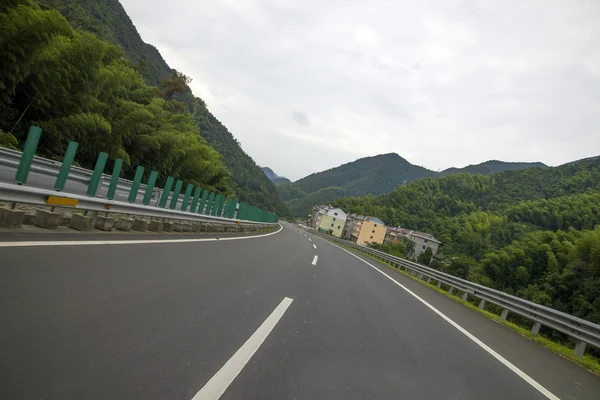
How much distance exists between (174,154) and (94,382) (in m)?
26.9

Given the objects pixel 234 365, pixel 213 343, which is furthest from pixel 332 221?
pixel 234 365

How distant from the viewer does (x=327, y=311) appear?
5.33 metres

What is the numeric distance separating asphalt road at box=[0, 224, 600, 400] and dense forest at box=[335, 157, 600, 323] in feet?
120

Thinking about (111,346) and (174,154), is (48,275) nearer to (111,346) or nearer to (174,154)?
(111,346)

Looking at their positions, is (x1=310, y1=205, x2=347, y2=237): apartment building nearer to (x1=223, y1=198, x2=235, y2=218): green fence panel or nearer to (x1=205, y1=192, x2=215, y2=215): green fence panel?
(x1=223, y1=198, x2=235, y2=218): green fence panel

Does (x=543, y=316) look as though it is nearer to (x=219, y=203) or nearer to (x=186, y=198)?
(x=186, y=198)

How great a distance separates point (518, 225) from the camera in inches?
3184

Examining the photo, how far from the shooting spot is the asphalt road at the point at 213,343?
232 centimetres

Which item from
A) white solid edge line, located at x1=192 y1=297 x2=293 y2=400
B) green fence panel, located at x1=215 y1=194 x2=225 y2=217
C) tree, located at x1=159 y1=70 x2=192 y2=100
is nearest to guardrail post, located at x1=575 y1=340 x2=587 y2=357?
white solid edge line, located at x1=192 y1=297 x2=293 y2=400

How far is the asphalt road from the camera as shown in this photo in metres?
2.32

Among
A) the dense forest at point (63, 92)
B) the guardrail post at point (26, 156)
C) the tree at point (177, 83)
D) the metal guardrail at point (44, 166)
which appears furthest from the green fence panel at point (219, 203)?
the tree at point (177, 83)

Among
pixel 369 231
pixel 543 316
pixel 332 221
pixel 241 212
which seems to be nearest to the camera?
pixel 543 316

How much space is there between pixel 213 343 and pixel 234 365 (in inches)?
17.3

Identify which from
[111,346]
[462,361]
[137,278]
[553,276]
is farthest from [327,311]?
[553,276]
